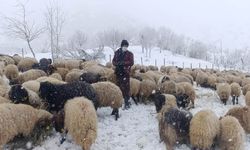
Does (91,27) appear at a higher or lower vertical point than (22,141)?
higher

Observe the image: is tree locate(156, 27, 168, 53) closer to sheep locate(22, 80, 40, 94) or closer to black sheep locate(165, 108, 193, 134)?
sheep locate(22, 80, 40, 94)

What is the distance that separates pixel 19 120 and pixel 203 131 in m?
4.65

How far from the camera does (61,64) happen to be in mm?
19266

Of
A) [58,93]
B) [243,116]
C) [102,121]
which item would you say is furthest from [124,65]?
[243,116]

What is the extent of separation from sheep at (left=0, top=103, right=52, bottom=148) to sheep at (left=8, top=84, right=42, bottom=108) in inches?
40.1

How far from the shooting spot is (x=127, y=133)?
11156mm

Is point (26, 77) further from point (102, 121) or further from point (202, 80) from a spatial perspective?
point (202, 80)

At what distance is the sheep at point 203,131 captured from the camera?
373 inches

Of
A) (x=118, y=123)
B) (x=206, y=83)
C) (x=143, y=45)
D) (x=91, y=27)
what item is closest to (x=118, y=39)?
(x=143, y=45)

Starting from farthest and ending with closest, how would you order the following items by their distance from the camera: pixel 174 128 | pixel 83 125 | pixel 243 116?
pixel 243 116
pixel 174 128
pixel 83 125

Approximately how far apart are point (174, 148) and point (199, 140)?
847 mm

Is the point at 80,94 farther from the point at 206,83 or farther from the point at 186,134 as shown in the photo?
the point at 206,83

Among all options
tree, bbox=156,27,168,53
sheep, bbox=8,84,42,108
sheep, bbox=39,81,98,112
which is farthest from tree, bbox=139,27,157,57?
sheep, bbox=8,84,42,108

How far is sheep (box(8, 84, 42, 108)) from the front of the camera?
1040cm
